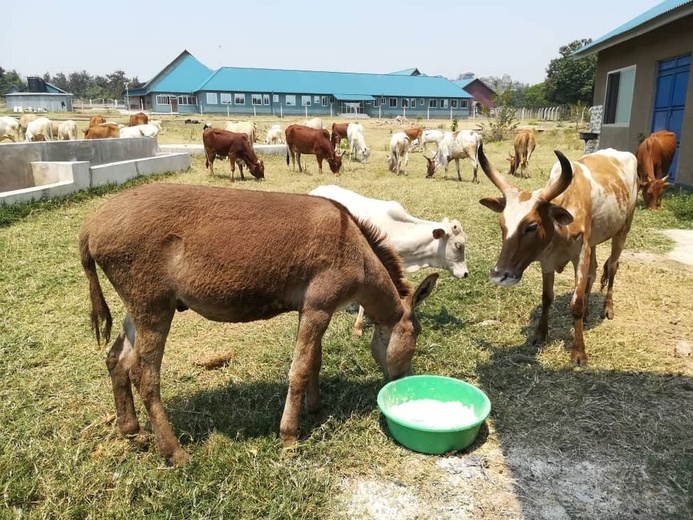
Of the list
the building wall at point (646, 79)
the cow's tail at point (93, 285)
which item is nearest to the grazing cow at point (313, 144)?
the building wall at point (646, 79)

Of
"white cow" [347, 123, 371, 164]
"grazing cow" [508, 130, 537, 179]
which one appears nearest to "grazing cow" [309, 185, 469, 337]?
"grazing cow" [508, 130, 537, 179]

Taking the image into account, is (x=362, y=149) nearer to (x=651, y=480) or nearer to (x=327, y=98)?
(x=651, y=480)

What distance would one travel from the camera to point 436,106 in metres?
62.3

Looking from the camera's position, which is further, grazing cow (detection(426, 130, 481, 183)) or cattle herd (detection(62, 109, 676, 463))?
grazing cow (detection(426, 130, 481, 183))

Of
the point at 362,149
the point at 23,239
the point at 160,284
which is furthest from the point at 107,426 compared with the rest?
the point at 362,149

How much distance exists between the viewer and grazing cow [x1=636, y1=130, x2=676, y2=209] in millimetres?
10594

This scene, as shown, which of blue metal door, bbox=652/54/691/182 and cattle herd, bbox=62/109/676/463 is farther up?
blue metal door, bbox=652/54/691/182

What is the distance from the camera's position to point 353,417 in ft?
12.7

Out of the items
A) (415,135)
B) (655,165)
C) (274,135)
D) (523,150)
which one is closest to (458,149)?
(523,150)

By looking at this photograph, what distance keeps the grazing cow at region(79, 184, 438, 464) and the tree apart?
51.8 metres

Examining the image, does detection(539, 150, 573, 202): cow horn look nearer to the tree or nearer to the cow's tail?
the cow's tail

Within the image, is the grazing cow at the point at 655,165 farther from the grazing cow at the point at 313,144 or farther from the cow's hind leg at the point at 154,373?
the cow's hind leg at the point at 154,373

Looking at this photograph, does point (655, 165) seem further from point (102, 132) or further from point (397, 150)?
point (102, 132)

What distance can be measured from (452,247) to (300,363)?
2.85m
